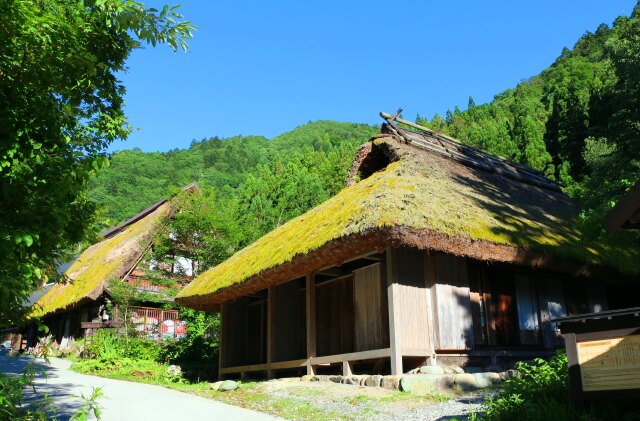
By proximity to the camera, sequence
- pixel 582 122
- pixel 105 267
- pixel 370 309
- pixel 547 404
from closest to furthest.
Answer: pixel 547 404 → pixel 370 309 → pixel 105 267 → pixel 582 122

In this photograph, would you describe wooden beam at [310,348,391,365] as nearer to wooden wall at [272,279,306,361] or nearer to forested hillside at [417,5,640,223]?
wooden wall at [272,279,306,361]

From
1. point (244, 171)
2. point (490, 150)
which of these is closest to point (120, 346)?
point (490, 150)

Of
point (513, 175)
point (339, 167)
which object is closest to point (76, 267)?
point (339, 167)

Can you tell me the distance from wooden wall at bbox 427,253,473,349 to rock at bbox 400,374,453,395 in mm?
1122

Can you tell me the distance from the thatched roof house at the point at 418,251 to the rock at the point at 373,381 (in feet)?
1.17

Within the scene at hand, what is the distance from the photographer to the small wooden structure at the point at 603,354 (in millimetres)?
4805

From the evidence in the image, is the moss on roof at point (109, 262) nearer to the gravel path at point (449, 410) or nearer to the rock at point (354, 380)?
the rock at point (354, 380)

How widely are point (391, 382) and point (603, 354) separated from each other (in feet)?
12.8

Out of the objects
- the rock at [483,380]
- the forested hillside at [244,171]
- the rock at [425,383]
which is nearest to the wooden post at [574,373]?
the rock at [425,383]

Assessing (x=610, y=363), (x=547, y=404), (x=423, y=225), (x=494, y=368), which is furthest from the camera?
(x=494, y=368)

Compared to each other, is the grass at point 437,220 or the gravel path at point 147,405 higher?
the grass at point 437,220

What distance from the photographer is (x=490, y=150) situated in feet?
116

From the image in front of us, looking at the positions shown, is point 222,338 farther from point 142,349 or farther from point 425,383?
point 425,383

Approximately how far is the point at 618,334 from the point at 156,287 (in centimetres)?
1983
